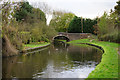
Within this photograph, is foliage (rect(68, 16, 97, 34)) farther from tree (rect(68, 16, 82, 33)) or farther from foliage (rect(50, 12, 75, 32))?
foliage (rect(50, 12, 75, 32))

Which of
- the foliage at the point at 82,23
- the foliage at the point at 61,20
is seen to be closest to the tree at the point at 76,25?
the foliage at the point at 82,23

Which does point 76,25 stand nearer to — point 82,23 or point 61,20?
point 82,23

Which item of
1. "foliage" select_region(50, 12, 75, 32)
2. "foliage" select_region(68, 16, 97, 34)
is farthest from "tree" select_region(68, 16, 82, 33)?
"foliage" select_region(50, 12, 75, 32)

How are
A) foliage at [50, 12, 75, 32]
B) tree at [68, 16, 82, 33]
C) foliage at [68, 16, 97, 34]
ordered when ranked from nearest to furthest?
foliage at [68, 16, 97, 34] → tree at [68, 16, 82, 33] → foliage at [50, 12, 75, 32]

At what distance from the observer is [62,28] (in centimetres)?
7206

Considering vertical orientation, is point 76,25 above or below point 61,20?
below

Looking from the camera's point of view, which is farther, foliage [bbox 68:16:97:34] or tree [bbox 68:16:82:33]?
tree [bbox 68:16:82:33]

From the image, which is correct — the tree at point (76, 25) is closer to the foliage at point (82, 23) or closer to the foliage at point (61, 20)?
the foliage at point (82, 23)

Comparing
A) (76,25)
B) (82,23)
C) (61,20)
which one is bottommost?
(76,25)

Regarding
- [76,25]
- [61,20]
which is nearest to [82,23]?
[76,25]

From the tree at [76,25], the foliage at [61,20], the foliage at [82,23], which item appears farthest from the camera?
the foliage at [61,20]

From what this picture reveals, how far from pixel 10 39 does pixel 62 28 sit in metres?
50.8

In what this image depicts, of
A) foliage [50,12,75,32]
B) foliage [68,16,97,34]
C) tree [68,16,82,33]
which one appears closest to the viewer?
foliage [68,16,97,34]

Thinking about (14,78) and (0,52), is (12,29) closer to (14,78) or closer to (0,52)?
(0,52)
